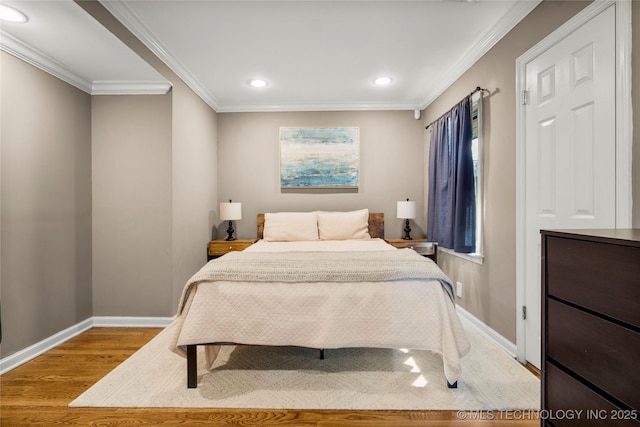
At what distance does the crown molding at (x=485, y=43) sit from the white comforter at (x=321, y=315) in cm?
197

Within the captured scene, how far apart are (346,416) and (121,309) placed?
249 centimetres

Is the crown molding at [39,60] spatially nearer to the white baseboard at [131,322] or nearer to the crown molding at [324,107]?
the crown molding at [324,107]

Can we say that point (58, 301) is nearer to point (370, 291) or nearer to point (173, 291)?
point (173, 291)

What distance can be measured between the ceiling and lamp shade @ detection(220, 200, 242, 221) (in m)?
1.37

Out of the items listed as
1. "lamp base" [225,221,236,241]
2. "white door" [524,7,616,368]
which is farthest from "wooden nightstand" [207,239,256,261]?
"white door" [524,7,616,368]

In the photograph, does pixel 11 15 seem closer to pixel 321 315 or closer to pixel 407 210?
pixel 321 315

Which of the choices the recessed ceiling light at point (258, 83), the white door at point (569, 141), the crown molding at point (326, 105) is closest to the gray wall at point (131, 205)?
the crown molding at point (326, 105)

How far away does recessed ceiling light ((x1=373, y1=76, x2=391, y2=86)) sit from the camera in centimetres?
325

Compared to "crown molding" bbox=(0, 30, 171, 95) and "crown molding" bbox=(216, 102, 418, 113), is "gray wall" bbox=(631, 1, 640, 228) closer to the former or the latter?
"crown molding" bbox=(216, 102, 418, 113)

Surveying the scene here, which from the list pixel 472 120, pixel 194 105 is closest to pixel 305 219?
pixel 194 105

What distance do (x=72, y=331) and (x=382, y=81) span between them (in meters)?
3.95

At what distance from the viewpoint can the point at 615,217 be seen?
149cm

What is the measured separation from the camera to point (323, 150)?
4.09 meters

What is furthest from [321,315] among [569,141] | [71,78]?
[71,78]
